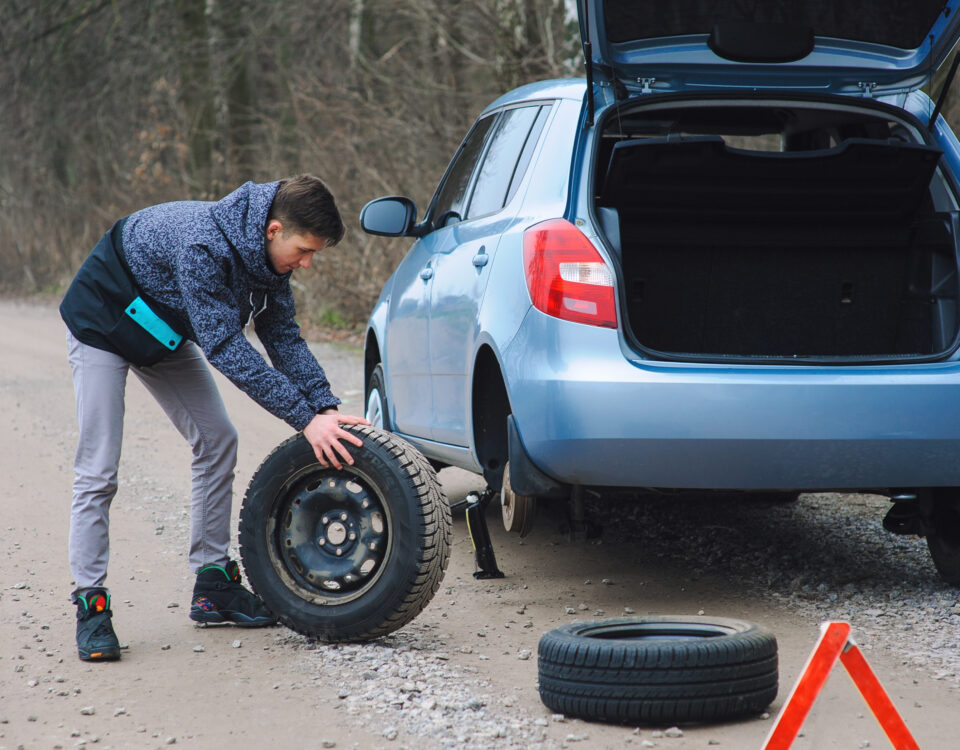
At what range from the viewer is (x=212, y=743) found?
3359 millimetres

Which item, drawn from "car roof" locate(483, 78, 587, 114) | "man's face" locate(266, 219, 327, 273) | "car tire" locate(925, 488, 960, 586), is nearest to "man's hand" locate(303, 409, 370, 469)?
"man's face" locate(266, 219, 327, 273)

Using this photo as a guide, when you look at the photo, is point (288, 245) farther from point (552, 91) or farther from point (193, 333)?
point (552, 91)

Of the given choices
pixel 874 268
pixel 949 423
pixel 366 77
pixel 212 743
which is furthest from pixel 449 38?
pixel 212 743

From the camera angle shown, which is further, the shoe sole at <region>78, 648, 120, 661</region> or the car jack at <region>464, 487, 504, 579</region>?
the car jack at <region>464, 487, 504, 579</region>

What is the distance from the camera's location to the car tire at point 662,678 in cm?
338

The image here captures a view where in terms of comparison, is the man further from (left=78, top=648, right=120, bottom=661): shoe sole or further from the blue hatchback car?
the blue hatchback car

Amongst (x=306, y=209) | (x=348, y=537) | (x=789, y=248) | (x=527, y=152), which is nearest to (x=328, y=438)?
(x=348, y=537)

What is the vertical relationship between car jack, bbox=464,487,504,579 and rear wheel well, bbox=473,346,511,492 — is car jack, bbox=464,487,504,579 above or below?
below

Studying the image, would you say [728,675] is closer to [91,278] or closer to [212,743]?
[212,743]

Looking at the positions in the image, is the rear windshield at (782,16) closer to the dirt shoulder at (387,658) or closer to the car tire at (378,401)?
the dirt shoulder at (387,658)

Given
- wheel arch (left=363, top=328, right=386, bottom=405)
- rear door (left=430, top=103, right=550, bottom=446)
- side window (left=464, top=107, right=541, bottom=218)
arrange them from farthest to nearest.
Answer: wheel arch (left=363, top=328, right=386, bottom=405), side window (left=464, top=107, right=541, bottom=218), rear door (left=430, top=103, right=550, bottom=446)

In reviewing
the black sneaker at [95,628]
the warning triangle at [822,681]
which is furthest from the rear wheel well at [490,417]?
the warning triangle at [822,681]

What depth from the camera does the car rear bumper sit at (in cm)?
415

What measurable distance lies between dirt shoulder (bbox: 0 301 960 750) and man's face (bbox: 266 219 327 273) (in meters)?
1.29
